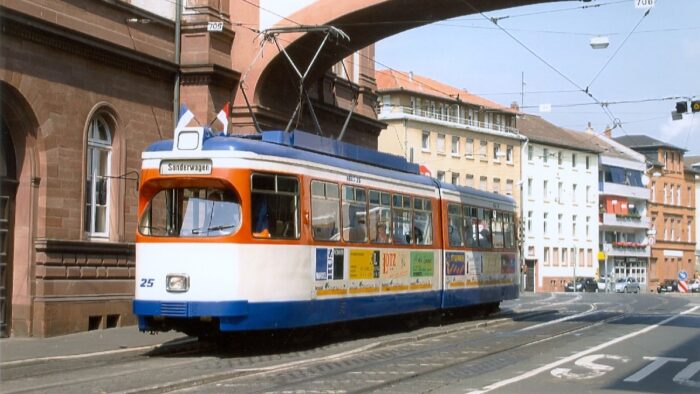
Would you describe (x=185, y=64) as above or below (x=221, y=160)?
above

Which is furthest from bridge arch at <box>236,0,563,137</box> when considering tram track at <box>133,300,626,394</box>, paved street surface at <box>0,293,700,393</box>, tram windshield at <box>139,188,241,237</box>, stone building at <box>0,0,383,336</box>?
tram windshield at <box>139,188,241,237</box>

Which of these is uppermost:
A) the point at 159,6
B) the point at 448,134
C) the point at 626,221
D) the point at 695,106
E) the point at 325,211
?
the point at 448,134

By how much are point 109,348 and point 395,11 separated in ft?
40.7

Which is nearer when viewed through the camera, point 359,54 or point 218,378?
point 218,378

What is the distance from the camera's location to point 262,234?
15.8 metres

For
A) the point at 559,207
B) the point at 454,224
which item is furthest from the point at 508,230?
the point at 559,207

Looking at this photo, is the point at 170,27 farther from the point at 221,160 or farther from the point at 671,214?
the point at 671,214

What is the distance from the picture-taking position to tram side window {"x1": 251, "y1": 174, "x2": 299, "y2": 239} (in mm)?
15758

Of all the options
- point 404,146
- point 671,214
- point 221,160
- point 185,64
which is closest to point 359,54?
point 185,64

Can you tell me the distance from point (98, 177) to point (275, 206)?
6.64 meters

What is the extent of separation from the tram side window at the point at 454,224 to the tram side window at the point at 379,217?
3.49m

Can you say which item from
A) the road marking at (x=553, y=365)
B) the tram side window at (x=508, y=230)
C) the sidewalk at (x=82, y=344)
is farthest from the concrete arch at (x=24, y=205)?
the tram side window at (x=508, y=230)

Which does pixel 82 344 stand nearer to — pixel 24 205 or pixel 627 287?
pixel 24 205

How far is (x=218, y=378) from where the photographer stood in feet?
42.0
